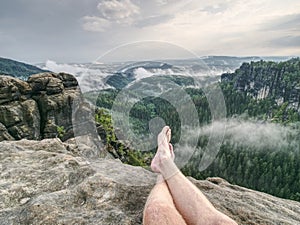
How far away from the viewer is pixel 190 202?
2.98 m

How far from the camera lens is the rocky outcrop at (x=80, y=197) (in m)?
3.61

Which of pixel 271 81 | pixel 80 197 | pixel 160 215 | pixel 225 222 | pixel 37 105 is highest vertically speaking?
pixel 160 215

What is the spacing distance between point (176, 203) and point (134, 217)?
81 cm

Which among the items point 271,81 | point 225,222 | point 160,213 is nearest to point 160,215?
point 160,213

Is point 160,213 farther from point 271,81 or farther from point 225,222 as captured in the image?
point 271,81

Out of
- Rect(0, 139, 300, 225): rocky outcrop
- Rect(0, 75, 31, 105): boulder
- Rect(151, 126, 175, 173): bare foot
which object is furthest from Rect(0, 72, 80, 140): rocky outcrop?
Rect(151, 126, 175, 173): bare foot

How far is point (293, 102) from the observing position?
422 ft

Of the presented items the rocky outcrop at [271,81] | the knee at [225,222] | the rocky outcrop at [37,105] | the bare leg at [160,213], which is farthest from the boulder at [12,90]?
the rocky outcrop at [271,81]

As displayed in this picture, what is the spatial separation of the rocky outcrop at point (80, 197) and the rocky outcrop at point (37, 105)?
22.0 metres

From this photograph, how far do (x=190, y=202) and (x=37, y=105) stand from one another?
1123 inches

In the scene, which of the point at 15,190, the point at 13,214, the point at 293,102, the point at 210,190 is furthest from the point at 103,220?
the point at 293,102

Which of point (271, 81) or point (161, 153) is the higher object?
point (161, 153)

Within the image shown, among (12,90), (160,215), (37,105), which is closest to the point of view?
(160,215)

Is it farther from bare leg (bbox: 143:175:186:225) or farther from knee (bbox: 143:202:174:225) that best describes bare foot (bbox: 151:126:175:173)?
knee (bbox: 143:202:174:225)
